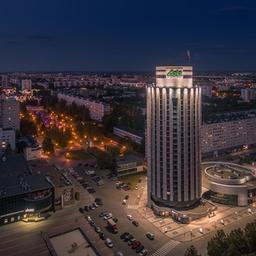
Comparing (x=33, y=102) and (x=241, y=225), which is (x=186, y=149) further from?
(x=33, y=102)

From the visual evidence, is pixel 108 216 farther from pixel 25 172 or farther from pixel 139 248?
pixel 25 172

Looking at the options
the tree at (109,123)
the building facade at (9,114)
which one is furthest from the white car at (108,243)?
the building facade at (9,114)

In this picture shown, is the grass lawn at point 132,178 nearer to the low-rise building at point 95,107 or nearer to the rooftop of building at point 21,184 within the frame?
the rooftop of building at point 21,184

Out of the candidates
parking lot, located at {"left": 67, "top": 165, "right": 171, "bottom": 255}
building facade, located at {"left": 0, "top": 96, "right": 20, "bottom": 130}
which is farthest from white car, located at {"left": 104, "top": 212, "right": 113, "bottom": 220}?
building facade, located at {"left": 0, "top": 96, "right": 20, "bottom": 130}

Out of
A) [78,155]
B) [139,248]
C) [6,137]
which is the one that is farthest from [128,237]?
[6,137]

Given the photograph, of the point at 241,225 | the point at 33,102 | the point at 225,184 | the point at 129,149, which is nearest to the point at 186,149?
the point at 225,184

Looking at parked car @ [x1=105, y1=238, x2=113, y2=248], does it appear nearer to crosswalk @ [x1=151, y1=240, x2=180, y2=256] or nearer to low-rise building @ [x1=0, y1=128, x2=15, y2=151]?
crosswalk @ [x1=151, y1=240, x2=180, y2=256]

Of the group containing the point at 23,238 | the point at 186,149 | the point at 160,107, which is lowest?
the point at 23,238
